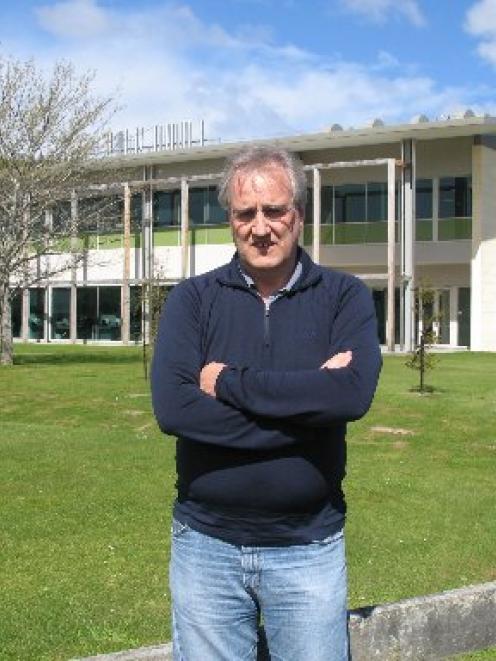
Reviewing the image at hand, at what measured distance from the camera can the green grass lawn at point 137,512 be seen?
18.7 feet

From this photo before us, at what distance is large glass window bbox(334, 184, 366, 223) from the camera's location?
122ft

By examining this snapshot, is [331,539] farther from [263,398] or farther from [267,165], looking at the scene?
[267,165]

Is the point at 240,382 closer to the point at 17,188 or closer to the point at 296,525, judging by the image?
the point at 296,525

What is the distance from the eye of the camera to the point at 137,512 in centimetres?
849

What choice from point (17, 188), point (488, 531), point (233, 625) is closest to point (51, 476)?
point (488, 531)

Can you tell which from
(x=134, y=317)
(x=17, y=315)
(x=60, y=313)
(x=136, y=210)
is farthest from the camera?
(x=17, y=315)

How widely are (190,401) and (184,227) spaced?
3686 cm

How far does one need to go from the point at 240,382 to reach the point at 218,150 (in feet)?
117

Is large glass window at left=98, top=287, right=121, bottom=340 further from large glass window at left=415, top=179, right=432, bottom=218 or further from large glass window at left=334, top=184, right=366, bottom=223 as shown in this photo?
large glass window at left=415, top=179, right=432, bottom=218

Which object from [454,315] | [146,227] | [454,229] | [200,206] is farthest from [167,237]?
[454,315]

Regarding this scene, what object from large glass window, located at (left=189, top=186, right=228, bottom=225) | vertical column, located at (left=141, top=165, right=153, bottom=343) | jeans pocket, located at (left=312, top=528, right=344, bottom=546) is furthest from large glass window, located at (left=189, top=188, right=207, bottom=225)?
jeans pocket, located at (left=312, top=528, right=344, bottom=546)

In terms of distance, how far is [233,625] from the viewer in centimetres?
277

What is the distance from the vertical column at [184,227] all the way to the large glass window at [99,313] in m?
3.48

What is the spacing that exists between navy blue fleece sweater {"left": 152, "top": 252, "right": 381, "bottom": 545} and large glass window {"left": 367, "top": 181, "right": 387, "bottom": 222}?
112 ft
